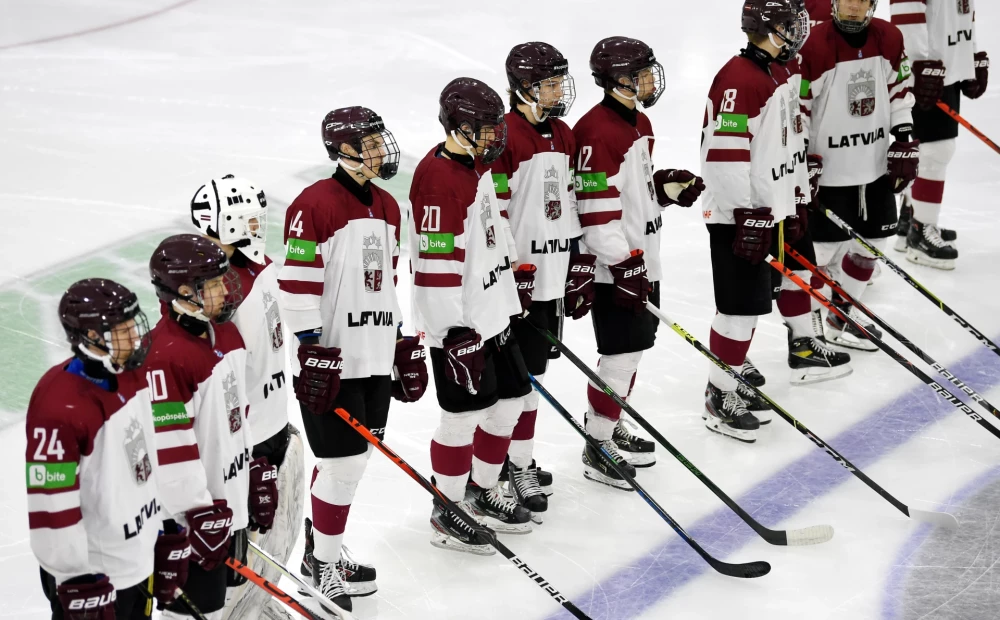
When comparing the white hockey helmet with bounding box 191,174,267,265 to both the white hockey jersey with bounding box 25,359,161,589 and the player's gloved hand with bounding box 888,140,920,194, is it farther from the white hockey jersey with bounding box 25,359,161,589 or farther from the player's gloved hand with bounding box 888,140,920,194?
the player's gloved hand with bounding box 888,140,920,194

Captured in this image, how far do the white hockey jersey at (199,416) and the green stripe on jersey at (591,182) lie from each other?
1.58 m

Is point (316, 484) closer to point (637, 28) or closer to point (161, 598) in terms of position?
point (161, 598)

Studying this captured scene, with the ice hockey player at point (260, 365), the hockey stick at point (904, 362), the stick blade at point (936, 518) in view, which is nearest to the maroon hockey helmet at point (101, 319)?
the ice hockey player at point (260, 365)

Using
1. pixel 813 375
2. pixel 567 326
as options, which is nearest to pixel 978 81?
pixel 813 375

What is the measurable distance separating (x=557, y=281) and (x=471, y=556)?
0.95 m

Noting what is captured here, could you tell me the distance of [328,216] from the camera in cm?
344

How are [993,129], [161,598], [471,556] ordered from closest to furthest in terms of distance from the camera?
[161,598]
[471,556]
[993,129]

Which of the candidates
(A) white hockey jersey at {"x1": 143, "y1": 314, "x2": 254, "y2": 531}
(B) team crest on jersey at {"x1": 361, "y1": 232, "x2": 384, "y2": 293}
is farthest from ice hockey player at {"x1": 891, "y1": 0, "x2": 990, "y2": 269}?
(A) white hockey jersey at {"x1": 143, "y1": 314, "x2": 254, "y2": 531}

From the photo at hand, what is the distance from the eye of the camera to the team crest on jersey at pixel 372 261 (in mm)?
3514

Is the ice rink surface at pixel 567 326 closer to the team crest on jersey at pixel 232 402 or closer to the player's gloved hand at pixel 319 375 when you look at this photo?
the player's gloved hand at pixel 319 375

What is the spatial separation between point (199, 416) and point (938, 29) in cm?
434

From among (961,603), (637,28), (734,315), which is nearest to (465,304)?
(734,315)

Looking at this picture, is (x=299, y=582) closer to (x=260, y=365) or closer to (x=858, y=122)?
(x=260, y=365)

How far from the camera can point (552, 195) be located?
13.4 ft
